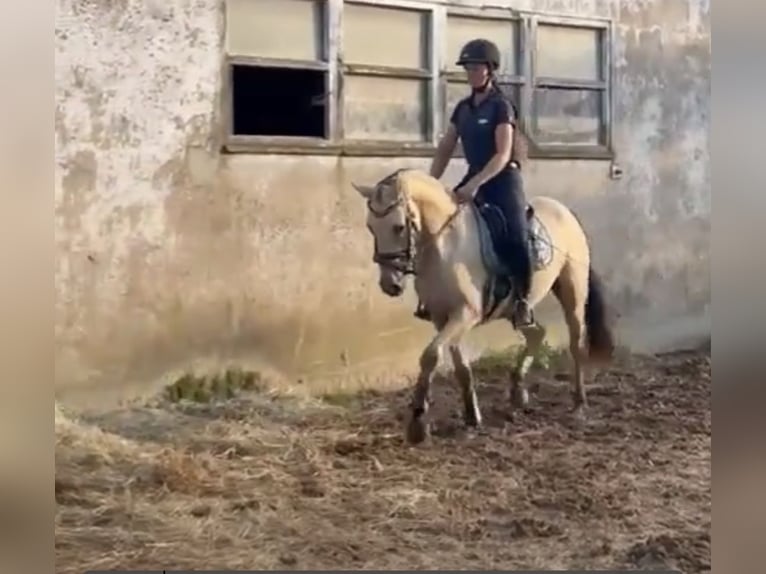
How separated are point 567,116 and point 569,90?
5 centimetres

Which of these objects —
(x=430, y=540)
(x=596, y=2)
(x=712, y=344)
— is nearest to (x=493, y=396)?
(x=430, y=540)

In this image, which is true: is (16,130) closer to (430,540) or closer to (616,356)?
(430,540)

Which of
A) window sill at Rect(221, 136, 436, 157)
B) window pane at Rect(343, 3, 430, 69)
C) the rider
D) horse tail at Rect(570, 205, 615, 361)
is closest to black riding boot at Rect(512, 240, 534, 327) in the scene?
the rider

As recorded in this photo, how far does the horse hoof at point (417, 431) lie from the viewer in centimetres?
183

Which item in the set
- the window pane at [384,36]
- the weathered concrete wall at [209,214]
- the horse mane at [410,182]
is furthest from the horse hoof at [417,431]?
the window pane at [384,36]

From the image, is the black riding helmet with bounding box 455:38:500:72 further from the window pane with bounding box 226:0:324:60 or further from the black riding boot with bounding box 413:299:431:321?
the black riding boot with bounding box 413:299:431:321

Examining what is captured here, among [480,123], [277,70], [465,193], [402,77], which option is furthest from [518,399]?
[277,70]

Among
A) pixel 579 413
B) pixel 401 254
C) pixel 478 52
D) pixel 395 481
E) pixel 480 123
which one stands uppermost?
pixel 478 52

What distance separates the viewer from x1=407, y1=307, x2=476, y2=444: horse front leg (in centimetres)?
183

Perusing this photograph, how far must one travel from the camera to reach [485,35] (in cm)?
185

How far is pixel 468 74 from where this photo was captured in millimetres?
1851

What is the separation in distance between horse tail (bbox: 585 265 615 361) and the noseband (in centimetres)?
33

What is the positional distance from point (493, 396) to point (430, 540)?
0.28 m

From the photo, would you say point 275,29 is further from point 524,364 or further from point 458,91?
point 524,364
